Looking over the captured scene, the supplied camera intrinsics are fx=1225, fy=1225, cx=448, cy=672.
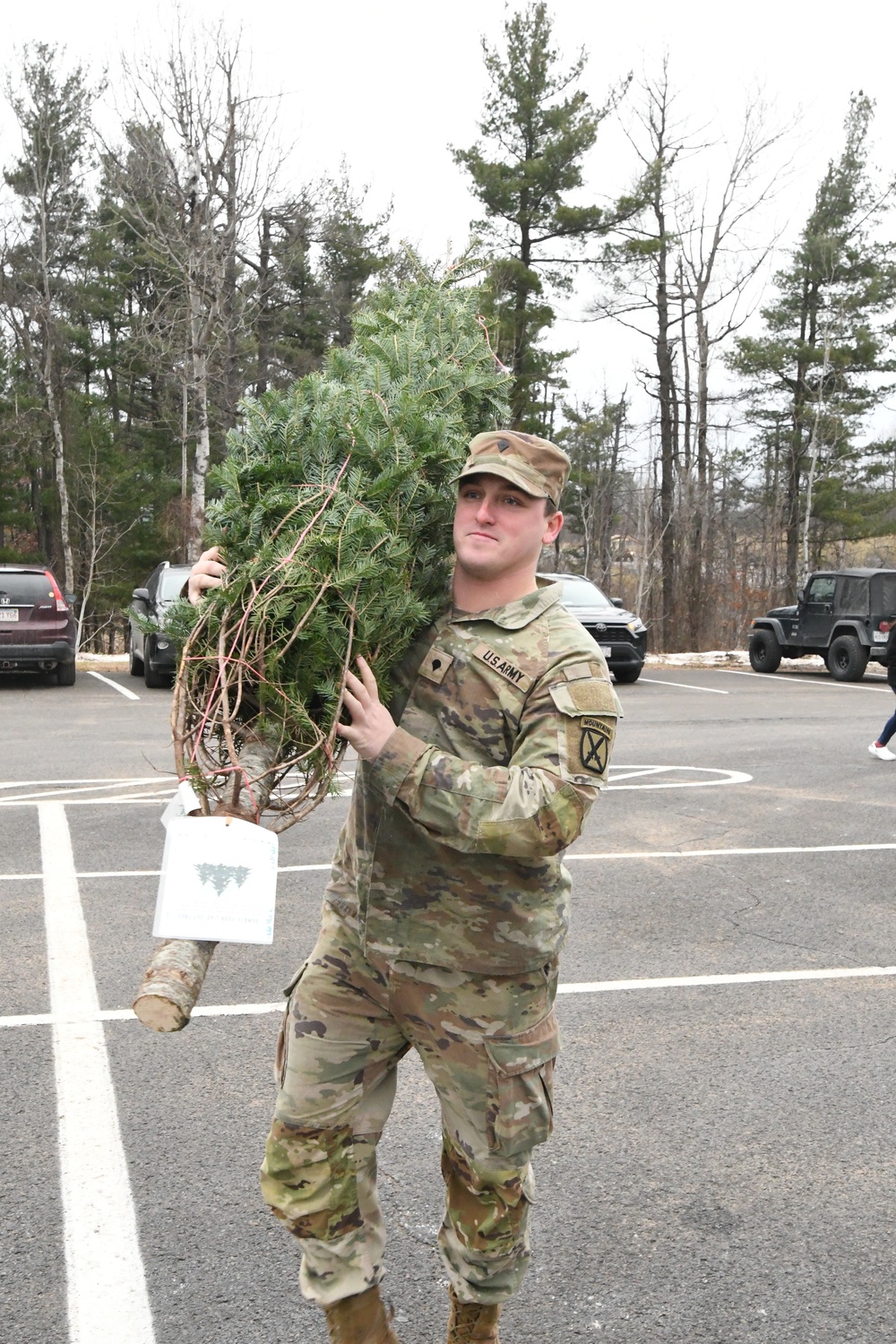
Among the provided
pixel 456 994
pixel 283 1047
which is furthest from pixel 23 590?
pixel 456 994

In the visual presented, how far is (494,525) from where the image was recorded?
2557mm

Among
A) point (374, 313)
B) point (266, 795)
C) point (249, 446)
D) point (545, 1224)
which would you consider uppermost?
point (374, 313)

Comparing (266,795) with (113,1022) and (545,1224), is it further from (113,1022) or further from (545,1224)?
(113,1022)

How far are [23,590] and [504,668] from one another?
14494 millimetres

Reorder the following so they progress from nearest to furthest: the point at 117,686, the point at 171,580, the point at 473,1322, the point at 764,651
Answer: the point at 473,1322 < the point at 171,580 < the point at 117,686 < the point at 764,651

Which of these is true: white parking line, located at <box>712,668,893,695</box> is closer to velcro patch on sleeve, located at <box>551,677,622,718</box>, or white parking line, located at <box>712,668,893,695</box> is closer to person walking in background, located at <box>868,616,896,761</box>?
person walking in background, located at <box>868,616,896,761</box>

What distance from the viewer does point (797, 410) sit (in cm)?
3497

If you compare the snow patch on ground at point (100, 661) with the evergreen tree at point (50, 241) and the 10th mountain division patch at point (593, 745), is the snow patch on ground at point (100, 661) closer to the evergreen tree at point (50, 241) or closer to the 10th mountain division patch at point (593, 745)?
the evergreen tree at point (50, 241)

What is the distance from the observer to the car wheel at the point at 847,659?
1997cm

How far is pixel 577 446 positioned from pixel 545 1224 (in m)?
44.0

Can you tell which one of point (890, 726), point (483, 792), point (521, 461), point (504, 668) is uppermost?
point (521, 461)

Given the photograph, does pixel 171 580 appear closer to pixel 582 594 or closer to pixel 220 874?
pixel 582 594

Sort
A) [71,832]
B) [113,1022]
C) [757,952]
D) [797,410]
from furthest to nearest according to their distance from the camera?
[797,410] < [71,832] < [757,952] < [113,1022]

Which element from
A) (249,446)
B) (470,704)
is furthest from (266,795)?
(249,446)
